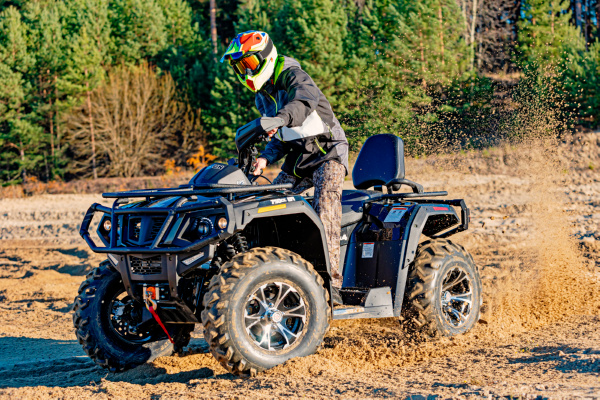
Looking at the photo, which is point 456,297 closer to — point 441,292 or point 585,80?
point 441,292

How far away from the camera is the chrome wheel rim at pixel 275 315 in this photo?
189 inches

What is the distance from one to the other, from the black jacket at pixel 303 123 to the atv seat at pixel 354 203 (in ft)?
1.32

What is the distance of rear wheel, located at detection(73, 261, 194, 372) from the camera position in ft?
17.1

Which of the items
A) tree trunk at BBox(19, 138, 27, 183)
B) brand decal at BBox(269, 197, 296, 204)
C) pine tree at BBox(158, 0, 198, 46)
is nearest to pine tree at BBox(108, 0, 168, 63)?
pine tree at BBox(158, 0, 198, 46)

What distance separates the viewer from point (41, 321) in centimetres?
835

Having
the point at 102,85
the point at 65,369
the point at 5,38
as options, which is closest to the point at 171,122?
the point at 102,85

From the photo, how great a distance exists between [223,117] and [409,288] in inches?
1169

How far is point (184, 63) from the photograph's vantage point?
40906 mm

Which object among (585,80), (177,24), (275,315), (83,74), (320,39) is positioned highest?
(177,24)

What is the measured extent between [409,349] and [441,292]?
2.18ft

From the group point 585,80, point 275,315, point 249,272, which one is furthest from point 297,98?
point 585,80

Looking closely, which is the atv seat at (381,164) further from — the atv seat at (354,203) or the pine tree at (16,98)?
the pine tree at (16,98)

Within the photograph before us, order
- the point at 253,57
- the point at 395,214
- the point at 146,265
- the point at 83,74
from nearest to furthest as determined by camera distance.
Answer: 1. the point at 146,265
2. the point at 253,57
3. the point at 395,214
4. the point at 83,74

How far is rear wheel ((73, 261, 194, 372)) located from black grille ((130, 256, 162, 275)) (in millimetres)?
596
